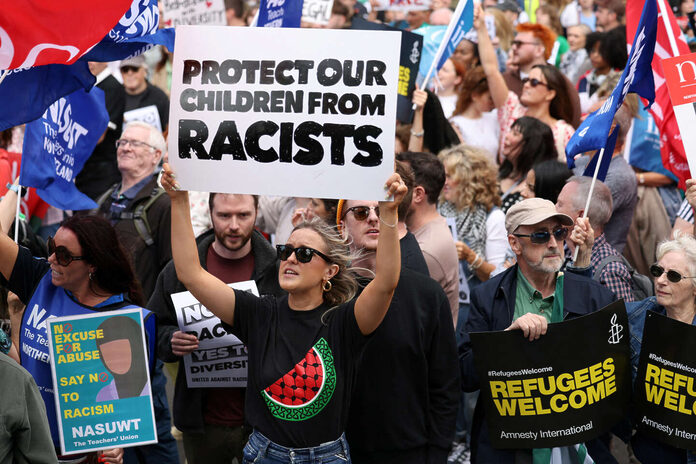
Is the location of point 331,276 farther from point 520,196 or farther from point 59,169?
point 520,196

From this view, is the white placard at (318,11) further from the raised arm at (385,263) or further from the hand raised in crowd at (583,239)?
the raised arm at (385,263)

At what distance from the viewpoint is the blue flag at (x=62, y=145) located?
549cm

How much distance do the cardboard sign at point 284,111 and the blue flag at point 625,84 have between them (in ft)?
6.18

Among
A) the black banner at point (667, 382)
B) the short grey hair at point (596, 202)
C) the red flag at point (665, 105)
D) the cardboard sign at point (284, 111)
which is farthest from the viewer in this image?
the red flag at point (665, 105)

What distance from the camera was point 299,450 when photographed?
13.0 ft

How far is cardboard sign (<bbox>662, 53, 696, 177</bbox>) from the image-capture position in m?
5.05

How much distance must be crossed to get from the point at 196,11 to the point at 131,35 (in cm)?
456

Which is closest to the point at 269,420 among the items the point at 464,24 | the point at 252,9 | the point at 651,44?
the point at 651,44

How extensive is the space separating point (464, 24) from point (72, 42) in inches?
169

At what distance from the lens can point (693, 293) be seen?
15.1ft

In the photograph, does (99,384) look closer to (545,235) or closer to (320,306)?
(320,306)

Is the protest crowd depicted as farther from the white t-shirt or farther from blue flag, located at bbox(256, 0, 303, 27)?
the white t-shirt

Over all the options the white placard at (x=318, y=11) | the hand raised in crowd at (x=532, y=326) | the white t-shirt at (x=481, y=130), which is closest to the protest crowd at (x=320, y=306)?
the hand raised in crowd at (x=532, y=326)

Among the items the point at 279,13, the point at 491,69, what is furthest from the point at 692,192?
the point at 491,69
